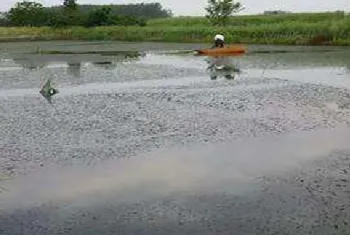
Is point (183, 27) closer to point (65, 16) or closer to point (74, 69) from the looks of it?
point (65, 16)

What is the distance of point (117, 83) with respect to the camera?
22.2 meters

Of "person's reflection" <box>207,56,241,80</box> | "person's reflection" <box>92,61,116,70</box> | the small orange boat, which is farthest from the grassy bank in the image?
"person's reflection" <box>92,61,116,70</box>

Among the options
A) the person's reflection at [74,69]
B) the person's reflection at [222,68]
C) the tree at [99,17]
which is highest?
the tree at [99,17]

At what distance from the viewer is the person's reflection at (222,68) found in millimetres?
23548

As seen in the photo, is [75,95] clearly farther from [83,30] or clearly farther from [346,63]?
[83,30]

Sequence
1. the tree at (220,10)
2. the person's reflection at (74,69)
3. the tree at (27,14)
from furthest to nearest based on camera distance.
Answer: the tree at (27,14), the tree at (220,10), the person's reflection at (74,69)

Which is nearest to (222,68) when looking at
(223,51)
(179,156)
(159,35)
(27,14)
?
(223,51)

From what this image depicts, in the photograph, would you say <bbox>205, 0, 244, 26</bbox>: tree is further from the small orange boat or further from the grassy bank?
the small orange boat

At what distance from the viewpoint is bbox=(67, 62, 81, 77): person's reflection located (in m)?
26.2

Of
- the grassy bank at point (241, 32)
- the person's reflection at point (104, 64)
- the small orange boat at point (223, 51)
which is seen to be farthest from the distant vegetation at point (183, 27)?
the person's reflection at point (104, 64)

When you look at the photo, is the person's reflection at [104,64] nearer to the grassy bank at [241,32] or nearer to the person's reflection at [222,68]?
the person's reflection at [222,68]

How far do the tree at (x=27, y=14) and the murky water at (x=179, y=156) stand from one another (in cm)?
4727

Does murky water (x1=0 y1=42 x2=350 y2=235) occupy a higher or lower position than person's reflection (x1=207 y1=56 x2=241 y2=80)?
higher

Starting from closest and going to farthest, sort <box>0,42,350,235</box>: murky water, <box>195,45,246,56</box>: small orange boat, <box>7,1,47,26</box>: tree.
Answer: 1. <box>0,42,350,235</box>: murky water
2. <box>195,45,246,56</box>: small orange boat
3. <box>7,1,47,26</box>: tree
